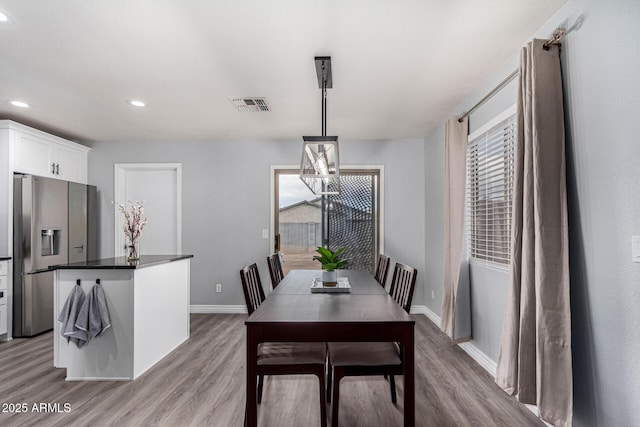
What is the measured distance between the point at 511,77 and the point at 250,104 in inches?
88.0

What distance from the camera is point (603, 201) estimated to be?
1687 mm

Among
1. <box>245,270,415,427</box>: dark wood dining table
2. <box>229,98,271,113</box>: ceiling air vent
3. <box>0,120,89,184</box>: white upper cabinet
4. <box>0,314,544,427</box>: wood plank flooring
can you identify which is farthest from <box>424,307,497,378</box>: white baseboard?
<box>0,120,89,184</box>: white upper cabinet

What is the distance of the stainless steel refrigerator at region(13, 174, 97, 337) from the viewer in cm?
375

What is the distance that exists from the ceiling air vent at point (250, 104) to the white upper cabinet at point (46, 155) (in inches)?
98.0

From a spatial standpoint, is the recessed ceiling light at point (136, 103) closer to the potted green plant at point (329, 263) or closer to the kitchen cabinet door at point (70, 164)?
the kitchen cabinet door at point (70, 164)

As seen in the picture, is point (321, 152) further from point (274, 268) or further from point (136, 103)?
point (136, 103)

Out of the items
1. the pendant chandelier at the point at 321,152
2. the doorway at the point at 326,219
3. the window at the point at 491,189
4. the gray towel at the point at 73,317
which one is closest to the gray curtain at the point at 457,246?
the window at the point at 491,189

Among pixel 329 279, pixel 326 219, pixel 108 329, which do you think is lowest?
pixel 108 329

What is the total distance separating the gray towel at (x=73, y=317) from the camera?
103 inches

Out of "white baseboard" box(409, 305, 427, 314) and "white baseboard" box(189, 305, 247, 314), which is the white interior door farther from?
"white baseboard" box(409, 305, 427, 314)

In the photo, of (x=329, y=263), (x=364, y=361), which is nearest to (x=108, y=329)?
(x=329, y=263)

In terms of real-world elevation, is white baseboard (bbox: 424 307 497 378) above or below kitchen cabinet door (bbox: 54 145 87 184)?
below

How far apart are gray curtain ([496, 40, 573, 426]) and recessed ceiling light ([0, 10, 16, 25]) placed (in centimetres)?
295

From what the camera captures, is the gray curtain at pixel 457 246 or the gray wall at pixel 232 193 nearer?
the gray curtain at pixel 457 246
